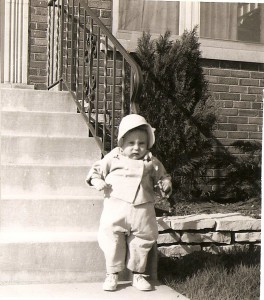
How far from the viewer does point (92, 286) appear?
3.12 meters

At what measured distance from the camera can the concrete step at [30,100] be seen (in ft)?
14.6

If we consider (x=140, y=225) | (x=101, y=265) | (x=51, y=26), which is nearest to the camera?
(x=140, y=225)

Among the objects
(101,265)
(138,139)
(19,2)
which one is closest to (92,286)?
(101,265)

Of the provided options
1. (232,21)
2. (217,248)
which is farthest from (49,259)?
(232,21)

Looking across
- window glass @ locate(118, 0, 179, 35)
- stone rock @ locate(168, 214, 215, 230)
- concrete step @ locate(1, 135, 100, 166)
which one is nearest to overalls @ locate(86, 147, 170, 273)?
stone rock @ locate(168, 214, 215, 230)

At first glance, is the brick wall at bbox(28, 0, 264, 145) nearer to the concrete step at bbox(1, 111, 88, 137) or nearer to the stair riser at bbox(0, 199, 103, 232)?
the concrete step at bbox(1, 111, 88, 137)

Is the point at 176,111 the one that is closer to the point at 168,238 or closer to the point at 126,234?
the point at 168,238

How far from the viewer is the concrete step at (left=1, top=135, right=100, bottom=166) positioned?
3.88 m

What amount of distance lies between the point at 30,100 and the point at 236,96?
8.31 feet

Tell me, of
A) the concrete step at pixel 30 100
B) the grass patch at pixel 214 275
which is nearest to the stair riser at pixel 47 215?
the grass patch at pixel 214 275

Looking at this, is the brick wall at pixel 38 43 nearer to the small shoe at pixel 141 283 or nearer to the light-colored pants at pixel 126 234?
the light-colored pants at pixel 126 234

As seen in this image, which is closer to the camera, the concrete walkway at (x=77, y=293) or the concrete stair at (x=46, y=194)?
the concrete walkway at (x=77, y=293)

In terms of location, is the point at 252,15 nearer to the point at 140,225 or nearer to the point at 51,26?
the point at 51,26

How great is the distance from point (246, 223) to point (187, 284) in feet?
3.64
